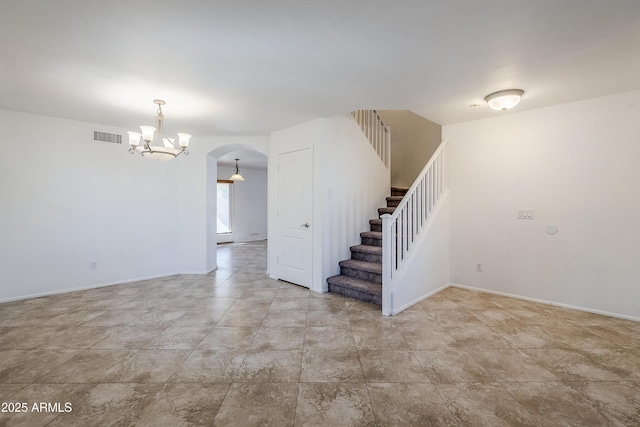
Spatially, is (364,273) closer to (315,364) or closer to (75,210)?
A: (315,364)

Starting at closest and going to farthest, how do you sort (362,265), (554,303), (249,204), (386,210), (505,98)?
(505,98), (554,303), (362,265), (386,210), (249,204)

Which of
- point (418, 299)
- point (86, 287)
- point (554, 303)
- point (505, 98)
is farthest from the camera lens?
point (86, 287)

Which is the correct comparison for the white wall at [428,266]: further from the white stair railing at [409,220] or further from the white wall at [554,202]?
the white wall at [554,202]

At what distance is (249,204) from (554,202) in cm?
826

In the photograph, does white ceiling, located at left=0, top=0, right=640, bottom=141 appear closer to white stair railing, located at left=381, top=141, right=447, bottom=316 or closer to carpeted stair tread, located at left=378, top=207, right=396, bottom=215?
white stair railing, located at left=381, top=141, right=447, bottom=316

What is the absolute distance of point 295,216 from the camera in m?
4.32

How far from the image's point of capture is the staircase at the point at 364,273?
3604 millimetres

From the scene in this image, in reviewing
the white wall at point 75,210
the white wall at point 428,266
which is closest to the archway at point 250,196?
the white wall at point 75,210

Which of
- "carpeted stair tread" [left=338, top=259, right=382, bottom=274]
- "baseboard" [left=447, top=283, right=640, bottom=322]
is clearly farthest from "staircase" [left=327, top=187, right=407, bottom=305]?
"baseboard" [left=447, top=283, right=640, bottom=322]

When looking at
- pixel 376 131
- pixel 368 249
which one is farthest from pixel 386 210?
pixel 376 131

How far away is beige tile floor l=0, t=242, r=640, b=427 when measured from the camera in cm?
166

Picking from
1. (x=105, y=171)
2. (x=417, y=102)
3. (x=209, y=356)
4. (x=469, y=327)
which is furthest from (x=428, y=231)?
(x=105, y=171)

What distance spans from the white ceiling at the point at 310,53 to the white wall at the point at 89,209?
2.06ft

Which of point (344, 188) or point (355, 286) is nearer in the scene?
point (355, 286)
